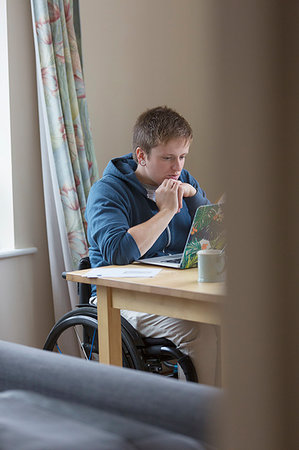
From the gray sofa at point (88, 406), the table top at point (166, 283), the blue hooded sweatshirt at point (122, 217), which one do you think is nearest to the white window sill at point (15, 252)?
the blue hooded sweatshirt at point (122, 217)

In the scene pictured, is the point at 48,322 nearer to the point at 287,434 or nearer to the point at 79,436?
the point at 79,436

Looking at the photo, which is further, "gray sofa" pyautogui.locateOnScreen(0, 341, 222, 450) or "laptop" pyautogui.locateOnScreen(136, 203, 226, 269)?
"laptop" pyautogui.locateOnScreen(136, 203, 226, 269)

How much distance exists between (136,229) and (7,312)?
0.97 m

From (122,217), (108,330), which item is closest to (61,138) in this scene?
(122,217)

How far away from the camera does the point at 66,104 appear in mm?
2602

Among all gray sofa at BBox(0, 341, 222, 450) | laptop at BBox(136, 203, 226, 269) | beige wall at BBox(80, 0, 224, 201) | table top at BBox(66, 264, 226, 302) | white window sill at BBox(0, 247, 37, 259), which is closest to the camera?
gray sofa at BBox(0, 341, 222, 450)

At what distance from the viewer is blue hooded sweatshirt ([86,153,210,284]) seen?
180cm

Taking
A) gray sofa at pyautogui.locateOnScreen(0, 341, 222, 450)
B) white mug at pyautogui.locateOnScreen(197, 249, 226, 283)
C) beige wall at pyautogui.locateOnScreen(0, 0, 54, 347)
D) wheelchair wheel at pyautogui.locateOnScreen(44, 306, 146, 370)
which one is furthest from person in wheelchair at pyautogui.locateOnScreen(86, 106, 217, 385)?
gray sofa at pyautogui.locateOnScreen(0, 341, 222, 450)

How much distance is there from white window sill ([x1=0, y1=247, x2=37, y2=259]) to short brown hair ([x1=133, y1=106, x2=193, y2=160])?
0.86m

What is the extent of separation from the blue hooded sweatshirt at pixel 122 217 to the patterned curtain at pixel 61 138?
1.84 feet

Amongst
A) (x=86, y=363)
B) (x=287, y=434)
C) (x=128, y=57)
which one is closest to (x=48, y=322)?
(x=128, y=57)

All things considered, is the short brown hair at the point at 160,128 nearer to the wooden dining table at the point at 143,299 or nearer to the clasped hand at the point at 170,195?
the clasped hand at the point at 170,195

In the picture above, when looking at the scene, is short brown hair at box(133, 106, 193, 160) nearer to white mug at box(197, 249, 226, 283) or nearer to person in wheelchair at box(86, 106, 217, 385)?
person in wheelchair at box(86, 106, 217, 385)

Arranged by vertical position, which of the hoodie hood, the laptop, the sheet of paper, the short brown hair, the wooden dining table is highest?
the short brown hair
